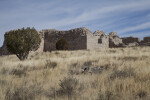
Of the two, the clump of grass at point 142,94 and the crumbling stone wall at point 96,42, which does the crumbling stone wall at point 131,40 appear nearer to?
the crumbling stone wall at point 96,42

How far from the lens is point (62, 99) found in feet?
12.5

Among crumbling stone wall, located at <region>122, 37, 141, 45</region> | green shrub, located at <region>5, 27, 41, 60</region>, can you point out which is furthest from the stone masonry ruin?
green shrub, located at <region>5, 27, 41, 60</region>

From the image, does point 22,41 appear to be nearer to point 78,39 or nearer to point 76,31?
point 78,39

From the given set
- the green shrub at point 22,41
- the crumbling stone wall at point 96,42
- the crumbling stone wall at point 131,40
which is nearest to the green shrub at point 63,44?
the crumbling stone wall at point 96,42

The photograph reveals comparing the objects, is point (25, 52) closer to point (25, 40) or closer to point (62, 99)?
point (25, 40)

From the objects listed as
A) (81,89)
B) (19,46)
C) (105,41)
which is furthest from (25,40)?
(105,41)

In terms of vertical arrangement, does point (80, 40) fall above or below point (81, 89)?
above

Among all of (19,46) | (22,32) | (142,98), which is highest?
(22,32)

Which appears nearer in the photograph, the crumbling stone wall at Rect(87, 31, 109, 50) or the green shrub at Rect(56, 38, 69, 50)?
the crumbling stone wall at Rect(87, 31, 109, 50)

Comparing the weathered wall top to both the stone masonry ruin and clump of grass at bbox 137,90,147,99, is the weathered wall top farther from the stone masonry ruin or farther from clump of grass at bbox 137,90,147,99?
clump of grass at bbox 137,90,147,99

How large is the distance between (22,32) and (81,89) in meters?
12.8

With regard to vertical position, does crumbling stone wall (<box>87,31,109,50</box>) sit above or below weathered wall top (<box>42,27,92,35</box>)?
below

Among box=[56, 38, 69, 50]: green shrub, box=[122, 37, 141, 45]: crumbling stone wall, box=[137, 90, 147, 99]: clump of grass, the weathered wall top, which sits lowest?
box=[137, 90, 147, 99]: clump of grass

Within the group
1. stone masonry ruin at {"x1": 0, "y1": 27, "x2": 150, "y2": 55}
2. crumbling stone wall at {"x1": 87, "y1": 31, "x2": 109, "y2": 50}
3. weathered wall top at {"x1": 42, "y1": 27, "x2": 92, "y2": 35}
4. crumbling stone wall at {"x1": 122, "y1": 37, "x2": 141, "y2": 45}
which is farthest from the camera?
crumbling stone wall at {"x1": 122, "y1": 37, "x2": 141, "y2": 45}
